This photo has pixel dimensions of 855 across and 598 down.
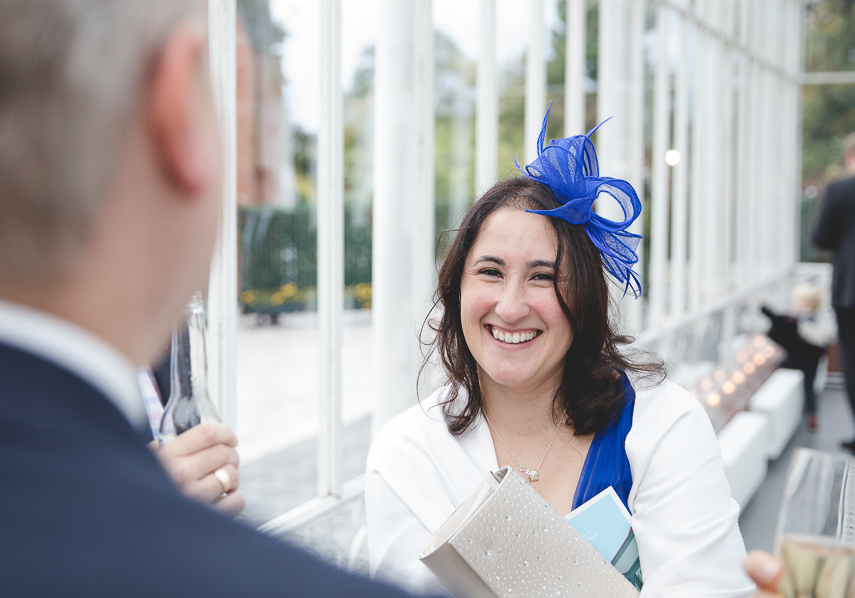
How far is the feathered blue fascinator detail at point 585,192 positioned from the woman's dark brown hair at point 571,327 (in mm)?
21

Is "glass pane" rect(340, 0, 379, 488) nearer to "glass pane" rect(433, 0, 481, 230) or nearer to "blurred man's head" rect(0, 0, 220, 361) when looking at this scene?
"glass pane" rect(433, 0, 481, 230)

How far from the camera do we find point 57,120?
0.34 meters

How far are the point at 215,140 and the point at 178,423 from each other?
879 mm

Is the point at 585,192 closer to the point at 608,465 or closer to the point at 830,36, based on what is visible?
the point at 608,465

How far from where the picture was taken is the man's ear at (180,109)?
36 centimetres

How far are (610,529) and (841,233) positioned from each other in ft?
15.2

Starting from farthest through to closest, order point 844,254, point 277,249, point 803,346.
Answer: point 803,346 → point 844,254 → point 277,249

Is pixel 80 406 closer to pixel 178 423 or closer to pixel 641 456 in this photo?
pixel 178 423

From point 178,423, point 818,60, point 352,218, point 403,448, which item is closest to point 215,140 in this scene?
point 178,423

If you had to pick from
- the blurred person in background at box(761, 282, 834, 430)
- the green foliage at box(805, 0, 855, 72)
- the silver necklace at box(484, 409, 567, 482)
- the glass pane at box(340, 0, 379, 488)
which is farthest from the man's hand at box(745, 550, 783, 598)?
the green foliage at box(805, 0, 855, 72)

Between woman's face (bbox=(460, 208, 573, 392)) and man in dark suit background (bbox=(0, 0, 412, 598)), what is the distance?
3.87 ft

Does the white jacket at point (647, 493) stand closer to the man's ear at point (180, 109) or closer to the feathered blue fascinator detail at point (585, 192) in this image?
the feathered blue fascinator detail at point (585, 192)

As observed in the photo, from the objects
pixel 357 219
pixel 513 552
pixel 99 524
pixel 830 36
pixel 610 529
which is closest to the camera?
pixel 99 524

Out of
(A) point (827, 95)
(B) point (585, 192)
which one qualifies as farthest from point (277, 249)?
(A) point (827, 95)
